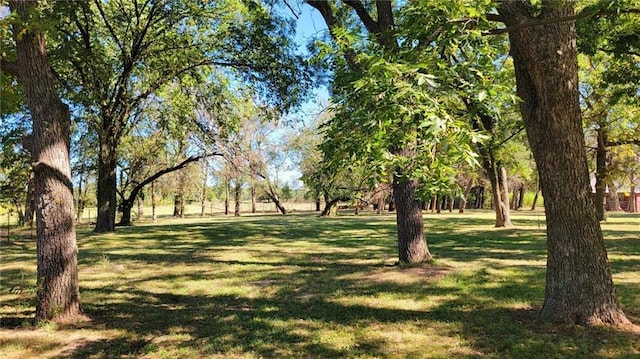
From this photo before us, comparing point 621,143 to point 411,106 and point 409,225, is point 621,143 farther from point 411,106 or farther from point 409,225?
point 411,106

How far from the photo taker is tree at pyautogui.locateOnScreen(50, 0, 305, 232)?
12.5 m

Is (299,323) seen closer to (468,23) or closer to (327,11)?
(468,23)

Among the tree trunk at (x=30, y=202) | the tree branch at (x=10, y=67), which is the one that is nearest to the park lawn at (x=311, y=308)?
the tree branch at (x=10, y=67)

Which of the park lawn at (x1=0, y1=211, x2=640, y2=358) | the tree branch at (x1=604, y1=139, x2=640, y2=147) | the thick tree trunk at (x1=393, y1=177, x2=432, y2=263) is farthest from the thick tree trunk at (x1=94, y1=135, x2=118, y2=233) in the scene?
the tree branch at (x1=604, y1=139, x2=640, y2=147)

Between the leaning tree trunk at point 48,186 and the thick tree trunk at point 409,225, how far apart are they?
5.53 meters

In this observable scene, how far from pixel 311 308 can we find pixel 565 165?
3.55 metres

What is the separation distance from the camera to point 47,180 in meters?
5.07

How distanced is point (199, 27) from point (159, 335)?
12.5 meters

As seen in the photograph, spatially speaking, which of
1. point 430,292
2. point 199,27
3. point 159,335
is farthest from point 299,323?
point 199,27

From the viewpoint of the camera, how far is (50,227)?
16.5 feet

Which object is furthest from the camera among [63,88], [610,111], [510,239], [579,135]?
[610,111]

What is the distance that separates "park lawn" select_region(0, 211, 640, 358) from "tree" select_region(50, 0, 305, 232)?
17.6 ft

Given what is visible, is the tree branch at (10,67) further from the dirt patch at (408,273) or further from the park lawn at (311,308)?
the dirt patch at (408,273)

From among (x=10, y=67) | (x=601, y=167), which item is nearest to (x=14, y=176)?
(x=10, y=67)
